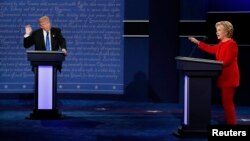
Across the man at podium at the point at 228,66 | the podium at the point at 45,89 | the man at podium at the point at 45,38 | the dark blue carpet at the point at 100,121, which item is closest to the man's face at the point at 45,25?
the man at podium at the point at 45,38

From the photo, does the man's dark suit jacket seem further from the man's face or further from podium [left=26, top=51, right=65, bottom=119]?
podium [left=26, top=51, right=65, bottom=119]

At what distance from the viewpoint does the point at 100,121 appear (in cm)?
724

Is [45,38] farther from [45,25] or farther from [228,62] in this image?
[228,62]

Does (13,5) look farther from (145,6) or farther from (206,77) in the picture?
(206,77)

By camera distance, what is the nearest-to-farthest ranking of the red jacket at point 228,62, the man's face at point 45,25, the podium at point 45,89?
the red jacket at point 228,62, the podium at point 45,89, the man's face at point 45,25

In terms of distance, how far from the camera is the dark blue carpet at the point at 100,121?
6.05m

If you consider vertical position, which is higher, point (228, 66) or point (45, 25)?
point (45, 25)

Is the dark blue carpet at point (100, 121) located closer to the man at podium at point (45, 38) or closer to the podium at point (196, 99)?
the podium at point (196, 99)

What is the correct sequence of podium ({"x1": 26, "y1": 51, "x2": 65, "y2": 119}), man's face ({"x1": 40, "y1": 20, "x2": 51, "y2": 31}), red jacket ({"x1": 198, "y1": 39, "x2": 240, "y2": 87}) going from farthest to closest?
man's face ({"x1": 40, "y1": 20, "x2": 51, "y2": 31}) → podium ({"x1": 26, "y1": 51, "x2": 65, "y2": 119}) → red jacket ({"x1": 198, "y1": 39, "x2": 240, "y2": 87})

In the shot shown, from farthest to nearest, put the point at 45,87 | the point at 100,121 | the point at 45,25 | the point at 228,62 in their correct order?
the point at 45,25, the point at 45,87, the point at 100,121, the point at 228,62

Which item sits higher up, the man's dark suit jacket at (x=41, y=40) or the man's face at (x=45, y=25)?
the man's face at (x=45, y=25)

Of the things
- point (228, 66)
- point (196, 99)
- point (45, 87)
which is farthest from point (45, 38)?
point (228, 66)

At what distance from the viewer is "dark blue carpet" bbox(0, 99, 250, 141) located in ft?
19.9

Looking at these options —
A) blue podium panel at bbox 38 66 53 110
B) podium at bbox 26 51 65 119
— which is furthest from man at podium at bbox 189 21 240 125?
blue podium panel at bbox 38 66 53 110
